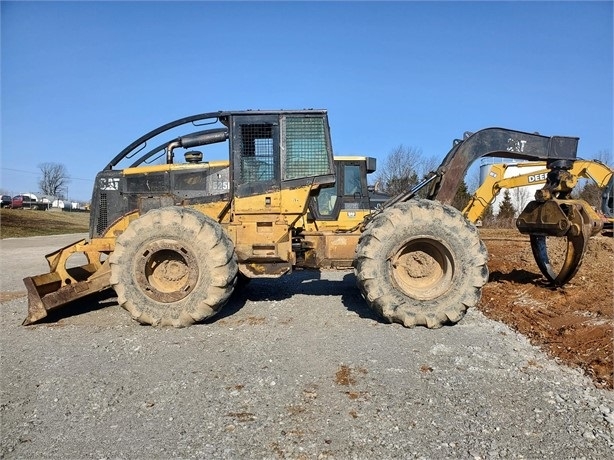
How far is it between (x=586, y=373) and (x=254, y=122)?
16.5 feet

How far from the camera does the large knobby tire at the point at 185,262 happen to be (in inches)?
239

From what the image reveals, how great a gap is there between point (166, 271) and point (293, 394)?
3232 mm

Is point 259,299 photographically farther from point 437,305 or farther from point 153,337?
point 437,305

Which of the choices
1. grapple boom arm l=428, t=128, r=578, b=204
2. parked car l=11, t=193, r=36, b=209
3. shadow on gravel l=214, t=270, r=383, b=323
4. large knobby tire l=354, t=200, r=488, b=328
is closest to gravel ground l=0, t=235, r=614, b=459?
large knobby tire l=354, t=200, r=488, b=328

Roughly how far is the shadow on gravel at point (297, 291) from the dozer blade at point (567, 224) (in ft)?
10.6

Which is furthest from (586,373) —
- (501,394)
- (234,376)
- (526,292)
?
(526,292)

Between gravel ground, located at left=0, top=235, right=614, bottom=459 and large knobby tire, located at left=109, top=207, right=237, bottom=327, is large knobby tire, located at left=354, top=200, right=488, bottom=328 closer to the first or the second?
gravel ground, located at left=0, top=235, right=614, bottom=459

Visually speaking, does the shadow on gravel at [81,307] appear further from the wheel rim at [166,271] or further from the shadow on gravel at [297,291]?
the shadow on gravel at [297,291]

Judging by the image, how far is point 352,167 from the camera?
36.6 feet

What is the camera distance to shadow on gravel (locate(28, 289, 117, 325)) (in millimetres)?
6754

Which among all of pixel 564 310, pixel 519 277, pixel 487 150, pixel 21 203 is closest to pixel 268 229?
pixel 487 150

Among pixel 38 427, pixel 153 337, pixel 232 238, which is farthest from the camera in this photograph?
pixel 232 238

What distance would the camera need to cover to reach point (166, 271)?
6504 mm

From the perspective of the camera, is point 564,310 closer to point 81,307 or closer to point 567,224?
point 567,224
